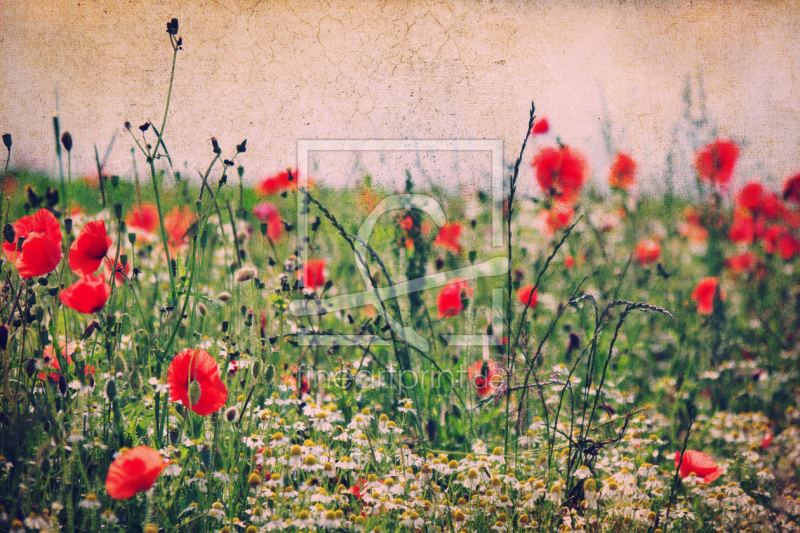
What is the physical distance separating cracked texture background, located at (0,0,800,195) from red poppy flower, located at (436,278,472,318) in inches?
23.1

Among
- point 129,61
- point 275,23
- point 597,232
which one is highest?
point 275,23

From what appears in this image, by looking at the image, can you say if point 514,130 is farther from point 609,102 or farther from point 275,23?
point 275,23

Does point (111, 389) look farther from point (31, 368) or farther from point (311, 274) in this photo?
point (311, 274)

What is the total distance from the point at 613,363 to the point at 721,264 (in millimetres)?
942

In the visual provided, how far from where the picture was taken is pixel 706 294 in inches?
99.7

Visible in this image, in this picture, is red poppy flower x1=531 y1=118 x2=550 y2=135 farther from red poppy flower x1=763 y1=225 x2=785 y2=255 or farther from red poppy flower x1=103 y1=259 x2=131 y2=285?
red poppy flower x1=103 y1=259 x2=131 y2=285

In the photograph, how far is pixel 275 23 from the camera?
2109 millimetres

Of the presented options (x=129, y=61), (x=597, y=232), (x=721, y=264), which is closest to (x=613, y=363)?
(x=597, y=232)

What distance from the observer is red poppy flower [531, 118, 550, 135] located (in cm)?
221

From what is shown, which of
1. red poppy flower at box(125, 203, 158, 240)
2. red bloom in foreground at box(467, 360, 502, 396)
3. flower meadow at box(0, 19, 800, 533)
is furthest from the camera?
red poppy flower at box(125, 203, 158, 240)

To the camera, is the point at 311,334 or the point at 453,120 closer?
the point at 311,334

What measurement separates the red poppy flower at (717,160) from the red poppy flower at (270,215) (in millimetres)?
1841

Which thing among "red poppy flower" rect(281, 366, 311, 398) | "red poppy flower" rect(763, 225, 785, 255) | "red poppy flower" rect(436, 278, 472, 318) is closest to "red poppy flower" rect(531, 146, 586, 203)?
"red poppy flower" rect(436, 278, 472, 318)

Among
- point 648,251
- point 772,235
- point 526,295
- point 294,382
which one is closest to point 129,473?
point 294,382
